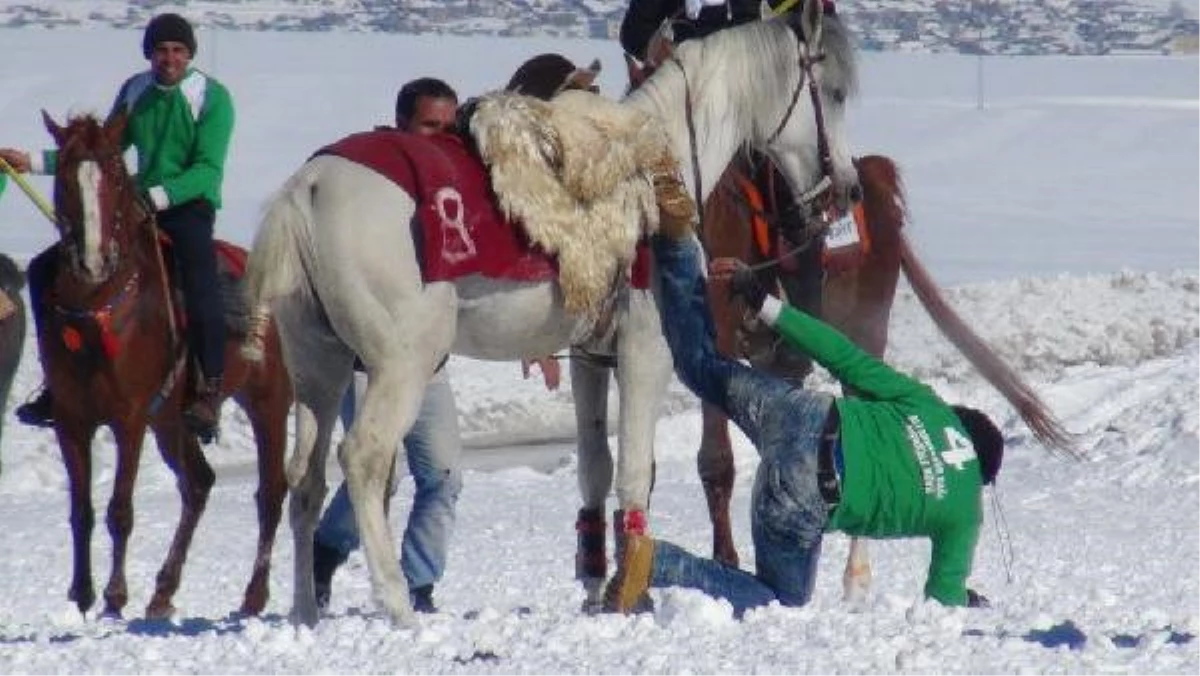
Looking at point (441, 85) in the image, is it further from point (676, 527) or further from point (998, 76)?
point (998, 76)

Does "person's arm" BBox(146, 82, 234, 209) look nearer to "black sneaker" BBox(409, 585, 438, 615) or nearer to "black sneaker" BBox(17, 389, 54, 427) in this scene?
"black sneaker" BBox(17, 389, 54, 427)

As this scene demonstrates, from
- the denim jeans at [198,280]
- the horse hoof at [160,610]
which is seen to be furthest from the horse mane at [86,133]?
the horse hoof at [160,610]

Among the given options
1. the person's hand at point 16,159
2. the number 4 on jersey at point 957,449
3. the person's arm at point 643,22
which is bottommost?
the number 4 on jersey at point 957,449

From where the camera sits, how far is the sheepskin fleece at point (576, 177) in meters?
7.53

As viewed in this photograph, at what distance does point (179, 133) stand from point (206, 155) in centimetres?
13

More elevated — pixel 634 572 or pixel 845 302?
pixel 634 572

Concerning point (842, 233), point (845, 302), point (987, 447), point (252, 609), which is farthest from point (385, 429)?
point (845, 302)

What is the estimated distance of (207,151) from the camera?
9797 millimetres

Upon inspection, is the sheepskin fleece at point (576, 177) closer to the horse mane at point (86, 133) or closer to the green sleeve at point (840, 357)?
the green sleeve at point (840, 357)

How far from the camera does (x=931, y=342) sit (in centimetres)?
2067

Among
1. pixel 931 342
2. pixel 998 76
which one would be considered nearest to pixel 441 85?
pixel 931 342

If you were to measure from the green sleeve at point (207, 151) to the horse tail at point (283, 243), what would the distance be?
2.39 metres

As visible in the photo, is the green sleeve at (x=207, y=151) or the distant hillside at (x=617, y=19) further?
the distant hillside at (x=617, y=19)

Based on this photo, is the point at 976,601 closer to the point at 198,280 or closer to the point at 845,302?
the point at 845,302
